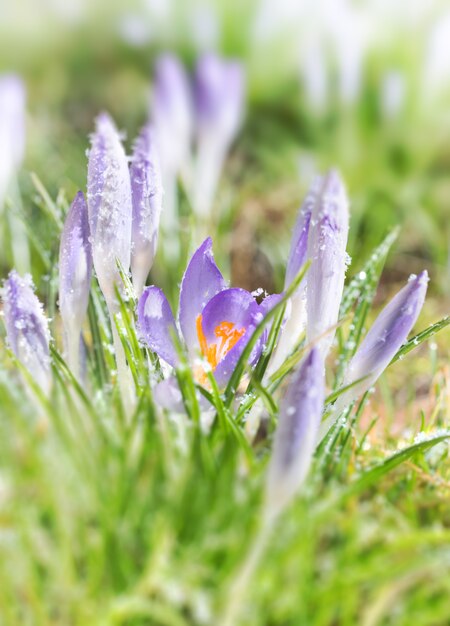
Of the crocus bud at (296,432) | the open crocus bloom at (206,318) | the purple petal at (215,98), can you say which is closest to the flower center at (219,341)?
the open crocus bloom at (206,318)

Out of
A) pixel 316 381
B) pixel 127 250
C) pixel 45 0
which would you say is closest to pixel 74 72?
pixel 45 0

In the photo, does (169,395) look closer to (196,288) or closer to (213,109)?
(196,288)

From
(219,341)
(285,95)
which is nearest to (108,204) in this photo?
(219,341)

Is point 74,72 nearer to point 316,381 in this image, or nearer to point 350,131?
point 350,131

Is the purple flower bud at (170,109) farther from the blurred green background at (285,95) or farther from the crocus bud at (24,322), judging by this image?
the crocus bud at (24,322)

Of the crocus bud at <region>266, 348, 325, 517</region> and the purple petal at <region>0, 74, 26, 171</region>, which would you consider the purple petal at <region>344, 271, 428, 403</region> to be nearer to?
the crocus bud at <region>266, 348, 325, 517</region>

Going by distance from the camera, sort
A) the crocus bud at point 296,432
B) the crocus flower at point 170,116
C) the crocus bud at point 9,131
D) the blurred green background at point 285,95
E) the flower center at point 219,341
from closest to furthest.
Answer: the crocus bud at point 296,432 → the flower center at point 219,341 → the crocus bud at point 9,131 → the crocus flower at point 170,116 → the blurred green background at point 285,95

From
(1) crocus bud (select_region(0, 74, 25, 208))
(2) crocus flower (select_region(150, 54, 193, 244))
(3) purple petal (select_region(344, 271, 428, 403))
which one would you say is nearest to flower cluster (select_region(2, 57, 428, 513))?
(3) purple petal (select_region(344, 271, 428, 403))
